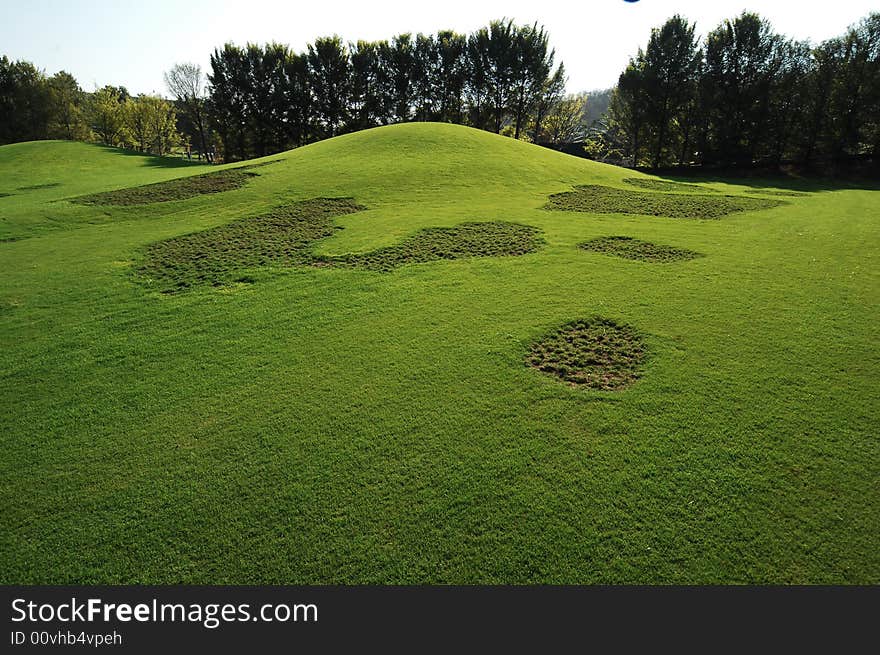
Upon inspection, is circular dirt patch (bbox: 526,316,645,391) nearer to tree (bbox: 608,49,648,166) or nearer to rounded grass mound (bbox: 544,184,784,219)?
rounded grass mound (bbox: 544,184,784,219)

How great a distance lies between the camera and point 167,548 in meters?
4.41

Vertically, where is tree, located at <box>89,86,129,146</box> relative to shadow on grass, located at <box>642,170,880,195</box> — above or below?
above

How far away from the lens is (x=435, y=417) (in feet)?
19.9

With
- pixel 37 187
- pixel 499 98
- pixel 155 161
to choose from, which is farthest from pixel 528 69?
pixel 37 187

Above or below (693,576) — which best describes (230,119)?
above

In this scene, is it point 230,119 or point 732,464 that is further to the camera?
point 230,119

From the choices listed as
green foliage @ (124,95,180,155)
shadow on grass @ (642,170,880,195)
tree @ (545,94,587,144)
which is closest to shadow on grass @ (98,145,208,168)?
green foliage @ (124,95,180,155)

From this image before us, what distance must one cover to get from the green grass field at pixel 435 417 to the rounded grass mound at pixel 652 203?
498cm

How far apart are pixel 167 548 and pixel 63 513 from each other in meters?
1.43

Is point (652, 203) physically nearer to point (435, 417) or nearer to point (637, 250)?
point (637, 250)

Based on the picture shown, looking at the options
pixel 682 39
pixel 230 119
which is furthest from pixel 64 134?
pixel 682 39

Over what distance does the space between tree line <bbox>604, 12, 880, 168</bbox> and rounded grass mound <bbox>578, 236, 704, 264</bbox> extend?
3732 centimetres

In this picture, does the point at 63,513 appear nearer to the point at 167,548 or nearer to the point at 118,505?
the point at 118,505

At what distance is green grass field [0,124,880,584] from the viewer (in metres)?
4.31
